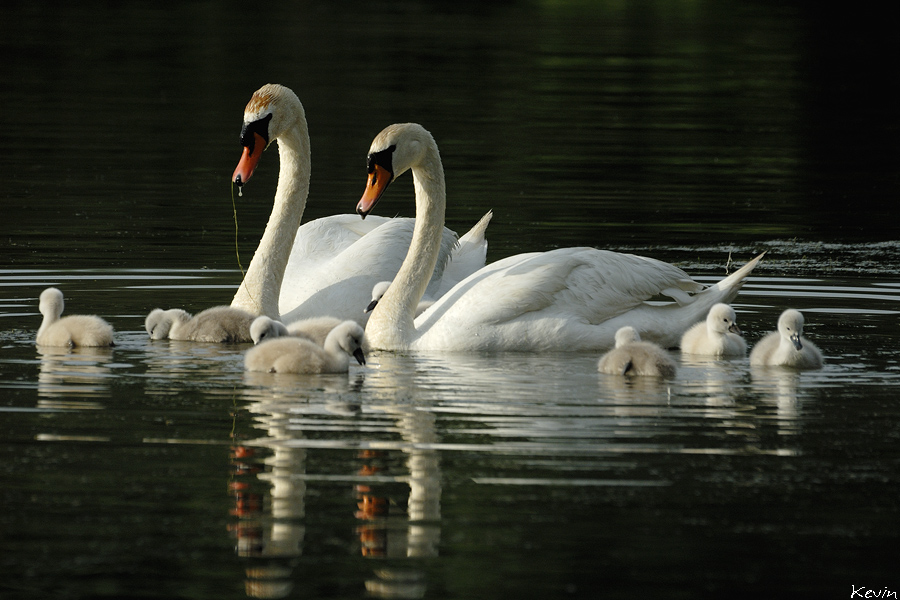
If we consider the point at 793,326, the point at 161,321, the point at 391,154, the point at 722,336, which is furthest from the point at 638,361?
the point at 161,321

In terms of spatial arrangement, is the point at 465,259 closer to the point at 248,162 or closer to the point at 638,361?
the point at 248,162

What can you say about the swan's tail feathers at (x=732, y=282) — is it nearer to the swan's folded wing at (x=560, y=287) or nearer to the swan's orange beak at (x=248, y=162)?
the swan's folded wing at (x=560, y=287)

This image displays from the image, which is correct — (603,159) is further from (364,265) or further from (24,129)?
(364,265)

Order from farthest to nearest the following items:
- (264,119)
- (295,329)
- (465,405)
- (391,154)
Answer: (264,119) → (391,154) → (295,329) → (465,405)

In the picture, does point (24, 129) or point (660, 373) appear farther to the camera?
point (24, 129)

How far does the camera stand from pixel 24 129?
2823cm

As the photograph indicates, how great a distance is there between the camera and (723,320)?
10859 millimetres

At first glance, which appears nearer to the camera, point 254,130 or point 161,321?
point 161,321

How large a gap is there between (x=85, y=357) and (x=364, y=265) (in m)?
2.98

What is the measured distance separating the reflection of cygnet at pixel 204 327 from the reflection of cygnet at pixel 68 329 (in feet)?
1.63

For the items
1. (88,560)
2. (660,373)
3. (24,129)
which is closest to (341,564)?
(88,560)

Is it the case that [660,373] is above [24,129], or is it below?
below

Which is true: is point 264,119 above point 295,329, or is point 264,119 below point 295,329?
above

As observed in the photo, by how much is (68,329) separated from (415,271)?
2.65m
